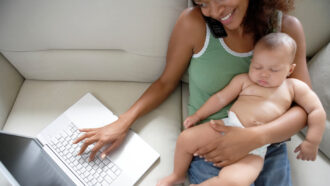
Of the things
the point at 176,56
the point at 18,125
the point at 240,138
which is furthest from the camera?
the point at 18,125

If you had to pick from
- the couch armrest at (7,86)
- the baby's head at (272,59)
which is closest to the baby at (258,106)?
the baby's head at (272,59)

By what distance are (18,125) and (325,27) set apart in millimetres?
1546

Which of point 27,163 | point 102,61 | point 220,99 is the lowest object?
point 220,99

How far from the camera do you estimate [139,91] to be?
129cm

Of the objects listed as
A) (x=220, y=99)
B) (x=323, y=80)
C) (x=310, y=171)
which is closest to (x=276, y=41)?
(x=220, y=99)

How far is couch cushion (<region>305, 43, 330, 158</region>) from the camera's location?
106 cm

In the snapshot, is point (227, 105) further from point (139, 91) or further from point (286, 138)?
point (139, 91)

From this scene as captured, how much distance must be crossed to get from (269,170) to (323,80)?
19.2 inches

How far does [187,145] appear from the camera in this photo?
0.95 meters

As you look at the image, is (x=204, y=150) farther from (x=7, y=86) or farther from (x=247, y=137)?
(x=7, y=86)

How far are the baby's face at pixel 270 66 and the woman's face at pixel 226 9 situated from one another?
14 cm

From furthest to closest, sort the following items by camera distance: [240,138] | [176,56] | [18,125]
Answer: [18,125]
[176,56]
[240,138]

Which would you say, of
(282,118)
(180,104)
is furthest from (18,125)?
(282,118)

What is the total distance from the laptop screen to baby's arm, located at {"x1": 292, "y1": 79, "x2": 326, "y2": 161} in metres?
0.93
